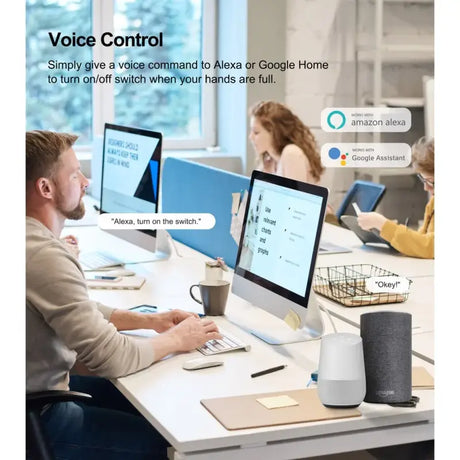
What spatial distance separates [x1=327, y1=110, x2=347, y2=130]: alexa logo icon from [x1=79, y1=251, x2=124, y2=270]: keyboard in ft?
3.02

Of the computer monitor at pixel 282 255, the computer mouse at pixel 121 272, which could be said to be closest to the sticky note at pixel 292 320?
the computer monitor at pixel 282 255

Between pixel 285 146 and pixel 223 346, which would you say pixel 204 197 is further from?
pixel 223 346

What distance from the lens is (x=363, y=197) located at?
323 cm

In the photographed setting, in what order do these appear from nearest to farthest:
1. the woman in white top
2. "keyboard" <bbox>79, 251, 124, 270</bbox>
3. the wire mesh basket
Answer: the wire mesh basket → "keyboard" <bbox>79, 251, 124, 270</bbox> → the woman in white top

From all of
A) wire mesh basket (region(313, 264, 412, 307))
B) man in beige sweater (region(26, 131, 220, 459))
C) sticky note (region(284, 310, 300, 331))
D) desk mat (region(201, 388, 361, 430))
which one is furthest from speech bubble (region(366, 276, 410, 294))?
desk mat (region(201, 388, 361, 430))

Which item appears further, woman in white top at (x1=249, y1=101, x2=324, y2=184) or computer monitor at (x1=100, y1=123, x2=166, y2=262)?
woman in white top at (x1=249, y1=101, x2=324, y2=184)

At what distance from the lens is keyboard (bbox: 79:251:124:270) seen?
2877 mm

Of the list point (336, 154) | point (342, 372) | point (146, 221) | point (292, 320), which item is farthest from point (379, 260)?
point (342, 372)

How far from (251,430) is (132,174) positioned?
4.38ft

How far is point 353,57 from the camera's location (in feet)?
8.09

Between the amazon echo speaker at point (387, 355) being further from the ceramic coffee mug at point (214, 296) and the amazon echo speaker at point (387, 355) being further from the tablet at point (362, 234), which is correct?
the tablet at point (362, 234)

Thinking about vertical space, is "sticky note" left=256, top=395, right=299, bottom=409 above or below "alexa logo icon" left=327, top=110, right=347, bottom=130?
below

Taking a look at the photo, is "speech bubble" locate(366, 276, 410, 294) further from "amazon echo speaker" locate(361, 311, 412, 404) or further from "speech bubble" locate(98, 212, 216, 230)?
"amazon echo speaker" locate(361, 311, 412, 404)

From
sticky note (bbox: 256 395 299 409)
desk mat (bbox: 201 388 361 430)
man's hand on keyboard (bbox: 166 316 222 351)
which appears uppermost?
man's hand on keyboard (bbox: 166 316 222 351)
